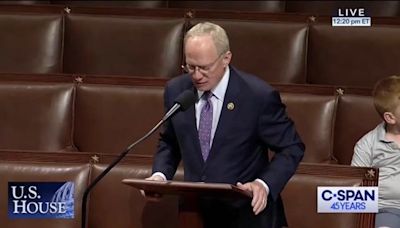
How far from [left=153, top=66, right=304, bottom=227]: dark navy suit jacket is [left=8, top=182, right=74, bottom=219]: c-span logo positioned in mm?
150

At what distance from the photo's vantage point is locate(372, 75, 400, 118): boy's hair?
1002 mm

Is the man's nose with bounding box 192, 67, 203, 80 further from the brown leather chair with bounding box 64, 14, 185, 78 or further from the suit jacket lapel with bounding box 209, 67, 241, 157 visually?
the brown leather chair with bounding box 64, 14, 185, 78

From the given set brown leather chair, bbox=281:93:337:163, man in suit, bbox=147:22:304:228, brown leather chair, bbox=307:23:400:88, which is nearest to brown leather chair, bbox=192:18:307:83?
brown leather chair, bbox=307:23:400:88

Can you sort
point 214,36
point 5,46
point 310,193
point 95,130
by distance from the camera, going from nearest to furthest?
point 214,36 < point 310,193 < point 95,130 < point 5,46

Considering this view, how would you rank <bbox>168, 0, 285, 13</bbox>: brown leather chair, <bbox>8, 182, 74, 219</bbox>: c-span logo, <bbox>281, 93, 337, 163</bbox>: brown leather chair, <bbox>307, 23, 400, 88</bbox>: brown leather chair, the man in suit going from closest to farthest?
the man in suit
<bbox>8, 182, 74, 219</bbox>: c-span logo
<bbox>281, 93, 337, 163</bbox>: brown leather chair
<bbox>307, 23, 400, 88</bbox>: brown leather chair
<bbox>168, 0, 285, 13</bbox>: brown leather chair

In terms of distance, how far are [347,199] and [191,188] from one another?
0.25 m

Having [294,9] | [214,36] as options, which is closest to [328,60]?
[294,9]

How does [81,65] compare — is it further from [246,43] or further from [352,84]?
[352,84]

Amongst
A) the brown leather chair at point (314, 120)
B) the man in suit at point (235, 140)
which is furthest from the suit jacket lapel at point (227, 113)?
the brown leather chair at point (314, 120)

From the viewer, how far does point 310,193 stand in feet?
3.23

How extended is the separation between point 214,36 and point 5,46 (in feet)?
1.74

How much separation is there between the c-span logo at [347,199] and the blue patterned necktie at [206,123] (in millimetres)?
146

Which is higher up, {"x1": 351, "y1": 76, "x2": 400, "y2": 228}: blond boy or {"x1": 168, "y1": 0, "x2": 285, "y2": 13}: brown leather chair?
{"x1": 168, "y1": 0, "x2": 285, "y2": 13}: brown leather chair

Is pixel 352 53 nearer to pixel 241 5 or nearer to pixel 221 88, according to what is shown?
pixel 241 5
